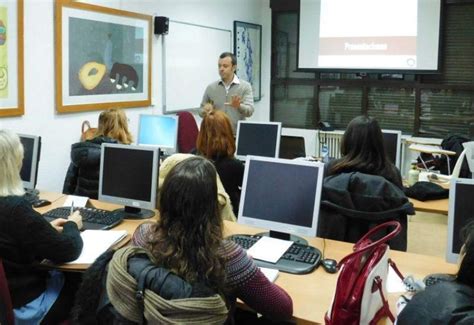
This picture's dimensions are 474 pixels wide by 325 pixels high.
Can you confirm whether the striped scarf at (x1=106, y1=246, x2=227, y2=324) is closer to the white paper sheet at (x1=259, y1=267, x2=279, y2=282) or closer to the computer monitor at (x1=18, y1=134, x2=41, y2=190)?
the white paper sheet at (x1=259, y1=267, x2=279, y2=282)

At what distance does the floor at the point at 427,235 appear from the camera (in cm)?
432

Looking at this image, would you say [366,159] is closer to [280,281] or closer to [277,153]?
[280,281]

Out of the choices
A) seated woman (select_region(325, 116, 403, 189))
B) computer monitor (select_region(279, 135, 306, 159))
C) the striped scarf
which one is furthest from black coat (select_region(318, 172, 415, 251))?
computer monitor (select_region(279, 135, 306, 159))

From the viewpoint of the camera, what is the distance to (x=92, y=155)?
3145 mm

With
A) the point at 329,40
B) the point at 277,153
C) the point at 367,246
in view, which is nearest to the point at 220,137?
the point at 277,153

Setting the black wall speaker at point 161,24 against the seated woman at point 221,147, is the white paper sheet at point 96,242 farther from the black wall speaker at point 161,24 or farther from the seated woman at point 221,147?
the black wall speaker at point 161,24

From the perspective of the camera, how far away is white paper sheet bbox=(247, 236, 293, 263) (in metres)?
2.08

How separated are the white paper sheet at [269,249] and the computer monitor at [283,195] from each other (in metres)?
0.05

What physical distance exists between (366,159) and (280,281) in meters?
0.87

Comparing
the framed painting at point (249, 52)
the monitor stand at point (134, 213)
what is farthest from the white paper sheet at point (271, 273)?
the framed painting at point (249, 52)

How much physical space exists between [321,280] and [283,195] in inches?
17.5

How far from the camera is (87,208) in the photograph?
2.84m

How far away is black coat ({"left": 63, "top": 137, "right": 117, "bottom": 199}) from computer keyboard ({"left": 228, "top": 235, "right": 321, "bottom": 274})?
1347 millimetres

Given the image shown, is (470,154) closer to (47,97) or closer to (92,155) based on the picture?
(92,155)
